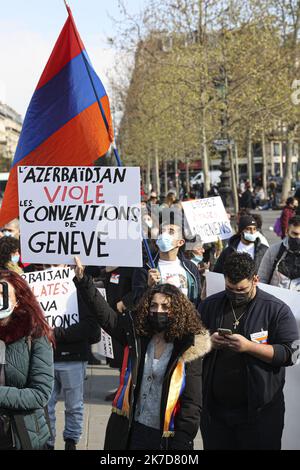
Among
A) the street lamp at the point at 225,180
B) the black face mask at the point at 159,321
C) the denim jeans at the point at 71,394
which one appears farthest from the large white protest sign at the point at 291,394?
the street lamp at the point at 225,180

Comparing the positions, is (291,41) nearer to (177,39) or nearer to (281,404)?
(177,39)

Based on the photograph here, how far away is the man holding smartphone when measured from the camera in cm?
421

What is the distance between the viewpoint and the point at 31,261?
16.3ft

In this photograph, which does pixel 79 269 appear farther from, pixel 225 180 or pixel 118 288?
pixel 225 180

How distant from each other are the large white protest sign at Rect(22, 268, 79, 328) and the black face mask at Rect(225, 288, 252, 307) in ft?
5.75

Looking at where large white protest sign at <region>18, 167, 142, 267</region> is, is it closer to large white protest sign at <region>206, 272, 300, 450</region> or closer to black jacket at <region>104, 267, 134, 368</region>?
large white protest sign at <region>206, 272, 300, 450</region>

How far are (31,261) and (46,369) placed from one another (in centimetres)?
125

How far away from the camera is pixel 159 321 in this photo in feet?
13.1

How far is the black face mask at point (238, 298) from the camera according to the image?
4.32m

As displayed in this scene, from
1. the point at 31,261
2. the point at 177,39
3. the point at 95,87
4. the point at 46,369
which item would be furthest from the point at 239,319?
the point at 177,39

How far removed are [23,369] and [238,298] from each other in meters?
1.27

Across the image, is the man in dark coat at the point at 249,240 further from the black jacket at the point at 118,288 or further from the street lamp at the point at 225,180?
the street lamp at the point at 225,180

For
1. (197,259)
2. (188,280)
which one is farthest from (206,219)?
(188,280)

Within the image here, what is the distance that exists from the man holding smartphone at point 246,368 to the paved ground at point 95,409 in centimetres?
165
